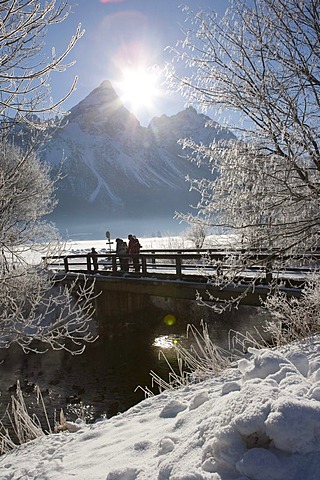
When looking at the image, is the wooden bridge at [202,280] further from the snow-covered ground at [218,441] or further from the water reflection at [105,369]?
the snow-covered ground at [218,441]

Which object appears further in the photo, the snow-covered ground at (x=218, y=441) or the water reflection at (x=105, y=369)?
the water reflection at (x=105, y=369)

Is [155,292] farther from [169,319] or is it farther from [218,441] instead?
[218,441]

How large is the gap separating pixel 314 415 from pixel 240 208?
3.50 metres

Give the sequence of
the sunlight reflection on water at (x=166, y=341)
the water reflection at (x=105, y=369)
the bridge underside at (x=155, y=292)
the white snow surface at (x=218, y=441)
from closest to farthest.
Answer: the white snow surface at (x=218, y=441) → the water reflection at (x=105, y=369) → the bridge underside at (x=155, y=292) → the sunlight reflection on water at (x=166, y=341)

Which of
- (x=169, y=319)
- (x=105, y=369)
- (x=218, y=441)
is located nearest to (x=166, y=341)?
(x=169, y=319)

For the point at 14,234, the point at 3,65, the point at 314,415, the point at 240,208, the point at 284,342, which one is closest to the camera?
the point at 314,415

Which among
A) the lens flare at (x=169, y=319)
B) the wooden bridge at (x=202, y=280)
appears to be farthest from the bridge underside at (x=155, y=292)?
the lens flare at (x=169, y=319)

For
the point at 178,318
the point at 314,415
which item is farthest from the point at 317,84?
the point at 178,318

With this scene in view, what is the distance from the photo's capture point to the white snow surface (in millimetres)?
1954

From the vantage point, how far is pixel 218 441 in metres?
2.14

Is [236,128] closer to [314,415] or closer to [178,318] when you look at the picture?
[314,415]

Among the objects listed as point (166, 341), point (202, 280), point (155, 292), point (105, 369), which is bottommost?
point (105, 369)

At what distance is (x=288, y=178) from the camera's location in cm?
490

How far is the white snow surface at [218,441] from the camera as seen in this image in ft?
6.41
